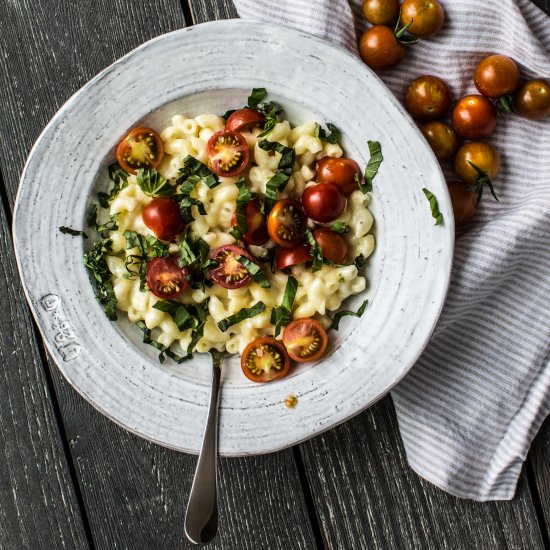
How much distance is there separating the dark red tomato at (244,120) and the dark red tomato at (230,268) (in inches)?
13.9

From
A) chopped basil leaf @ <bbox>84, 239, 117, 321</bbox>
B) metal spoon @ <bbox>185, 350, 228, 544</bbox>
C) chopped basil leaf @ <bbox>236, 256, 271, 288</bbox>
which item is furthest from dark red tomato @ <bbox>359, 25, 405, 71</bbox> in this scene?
metal spoon @ <bbox>185, 350, 228, 544</bbox>

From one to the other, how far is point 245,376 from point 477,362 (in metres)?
0.79

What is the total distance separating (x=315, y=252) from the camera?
1.92 metres

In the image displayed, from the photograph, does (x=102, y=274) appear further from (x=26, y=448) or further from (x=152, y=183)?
(x=26, y=448)

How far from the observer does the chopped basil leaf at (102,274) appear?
1.99 m

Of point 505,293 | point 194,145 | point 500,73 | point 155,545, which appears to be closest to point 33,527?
point 155,545

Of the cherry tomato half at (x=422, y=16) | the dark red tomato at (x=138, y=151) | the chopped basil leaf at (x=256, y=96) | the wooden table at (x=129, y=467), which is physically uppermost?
the cherry tomato half at (x=422, y=16)

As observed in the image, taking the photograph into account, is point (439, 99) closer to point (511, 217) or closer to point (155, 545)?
point (511, 217)

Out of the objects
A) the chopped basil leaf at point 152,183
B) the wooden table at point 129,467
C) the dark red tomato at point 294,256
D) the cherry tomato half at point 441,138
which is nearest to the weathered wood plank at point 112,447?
the wooden table at point 129,467

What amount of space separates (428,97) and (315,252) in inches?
25.2

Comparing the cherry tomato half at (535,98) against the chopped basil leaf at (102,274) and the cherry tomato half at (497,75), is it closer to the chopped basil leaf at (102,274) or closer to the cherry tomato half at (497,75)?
the cherry tomato half at (497,75)

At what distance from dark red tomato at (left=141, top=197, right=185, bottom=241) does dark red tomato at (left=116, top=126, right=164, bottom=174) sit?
121 mm

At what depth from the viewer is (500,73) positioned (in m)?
2.03

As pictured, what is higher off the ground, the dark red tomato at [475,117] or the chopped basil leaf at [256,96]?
the chopped basil leaf at [256,96]
